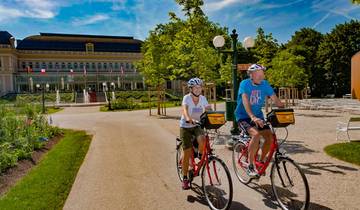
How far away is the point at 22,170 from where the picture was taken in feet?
29.2

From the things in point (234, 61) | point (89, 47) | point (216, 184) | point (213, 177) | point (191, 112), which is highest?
point (89, 47)

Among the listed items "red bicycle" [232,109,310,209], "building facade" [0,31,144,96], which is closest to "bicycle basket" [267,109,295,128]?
"red bicycle" [232,109,310,209]

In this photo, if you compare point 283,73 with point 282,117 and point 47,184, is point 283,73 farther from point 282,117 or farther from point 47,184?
point 47,184

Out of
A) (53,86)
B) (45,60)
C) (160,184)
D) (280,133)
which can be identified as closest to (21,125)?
(160,184)

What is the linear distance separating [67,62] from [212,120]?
96380mm

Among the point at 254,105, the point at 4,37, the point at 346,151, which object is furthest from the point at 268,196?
the point at 4,37

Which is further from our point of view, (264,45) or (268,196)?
(264,45)

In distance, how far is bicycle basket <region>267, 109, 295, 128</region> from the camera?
546 cm

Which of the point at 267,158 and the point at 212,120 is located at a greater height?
the point at 212,120

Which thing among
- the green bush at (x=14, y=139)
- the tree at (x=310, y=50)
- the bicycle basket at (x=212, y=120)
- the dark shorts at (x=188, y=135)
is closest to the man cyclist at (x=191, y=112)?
the dark shorts at (x=188, y=135)

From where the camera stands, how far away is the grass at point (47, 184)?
239 inches

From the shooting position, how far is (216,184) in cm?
561

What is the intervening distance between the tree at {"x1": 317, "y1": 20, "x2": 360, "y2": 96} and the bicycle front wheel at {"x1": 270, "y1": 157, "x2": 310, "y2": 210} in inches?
2027

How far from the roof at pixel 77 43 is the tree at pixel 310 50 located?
179 feet
